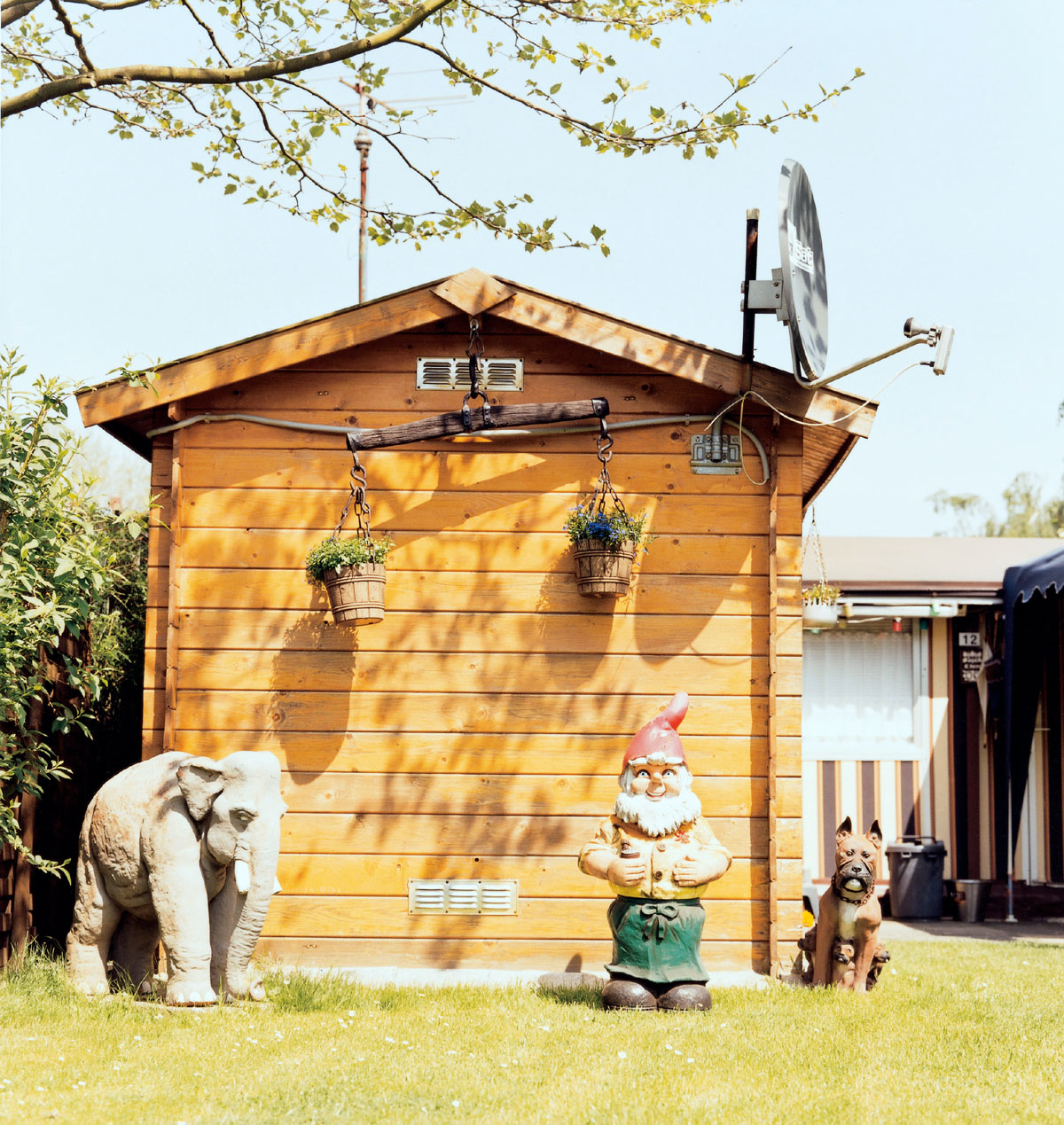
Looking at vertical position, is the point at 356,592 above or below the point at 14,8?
below

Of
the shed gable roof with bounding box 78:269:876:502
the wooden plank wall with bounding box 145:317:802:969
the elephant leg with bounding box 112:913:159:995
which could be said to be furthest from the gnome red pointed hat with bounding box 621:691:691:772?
the elephant leg with bounding box 112:913:159:995

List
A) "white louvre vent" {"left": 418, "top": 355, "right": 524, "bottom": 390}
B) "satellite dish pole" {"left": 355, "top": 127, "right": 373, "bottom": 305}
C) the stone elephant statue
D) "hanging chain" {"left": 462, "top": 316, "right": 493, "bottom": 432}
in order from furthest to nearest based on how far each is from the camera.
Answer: "satellite dish pole" {"left": 355, "top": 127, "right": 373, "bottom": 305} → "white louvre vent" {"left": 418, "top": 355, "right": 524, "bottom": 390} → "hanging chain" {"left": 462, "top": 316, "right": 493, "bottom": 432} → the stone elephant statue

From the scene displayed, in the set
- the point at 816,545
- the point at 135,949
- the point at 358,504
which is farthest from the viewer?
the point at 816,545

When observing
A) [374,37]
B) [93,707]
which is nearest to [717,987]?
[93,707]

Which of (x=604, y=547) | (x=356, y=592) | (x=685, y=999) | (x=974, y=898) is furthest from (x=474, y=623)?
(x=974, y=898)

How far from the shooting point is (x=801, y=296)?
6.62 metres

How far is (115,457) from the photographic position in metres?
27.1

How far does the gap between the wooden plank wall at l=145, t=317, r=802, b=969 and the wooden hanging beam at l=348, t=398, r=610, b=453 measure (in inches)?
8.9

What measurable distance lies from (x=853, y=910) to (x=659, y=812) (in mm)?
1207

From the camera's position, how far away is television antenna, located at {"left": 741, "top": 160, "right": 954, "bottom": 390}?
6.36 m

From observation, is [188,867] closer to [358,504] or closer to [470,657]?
[470,657]

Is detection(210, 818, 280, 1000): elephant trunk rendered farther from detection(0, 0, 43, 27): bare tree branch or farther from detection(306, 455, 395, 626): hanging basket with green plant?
detection(0, 0, 43, 27): bare tree branch

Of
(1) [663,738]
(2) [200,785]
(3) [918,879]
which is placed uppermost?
(1) [663,738]

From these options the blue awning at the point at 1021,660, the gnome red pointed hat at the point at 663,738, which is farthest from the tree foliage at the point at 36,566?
the blue awning at the point at 1021,660
